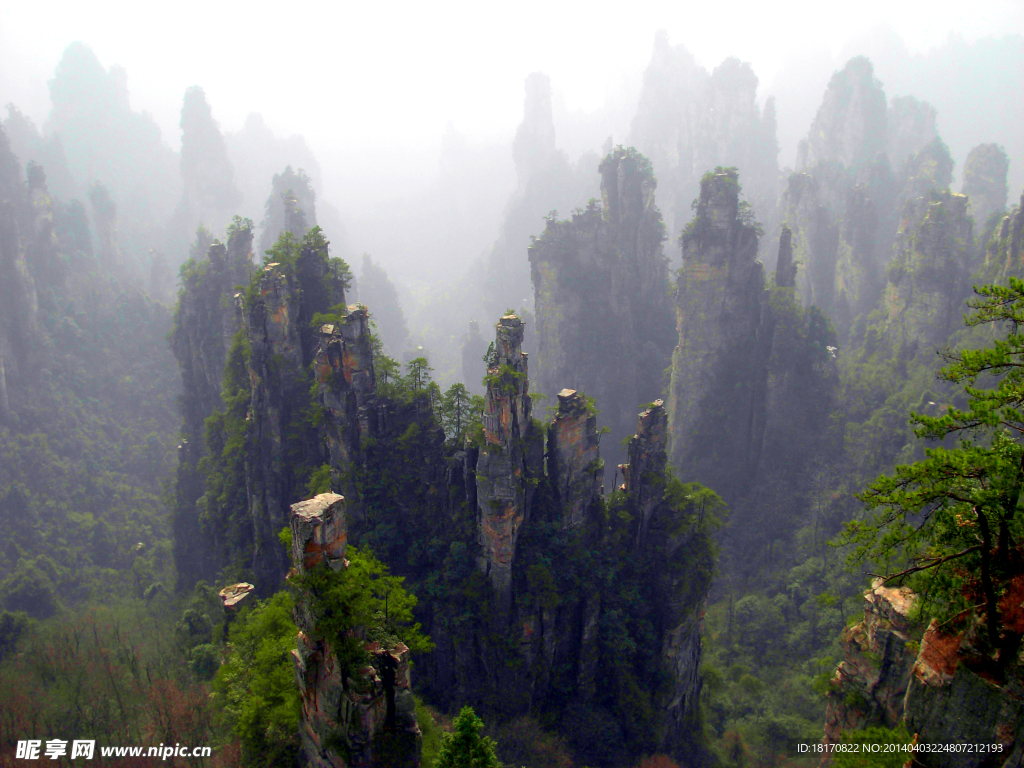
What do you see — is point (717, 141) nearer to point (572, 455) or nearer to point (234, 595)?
point (572, 455)

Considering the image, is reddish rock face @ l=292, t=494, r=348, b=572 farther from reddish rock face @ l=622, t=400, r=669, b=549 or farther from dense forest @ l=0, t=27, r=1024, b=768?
reddish rock face @ l=622, t=400, r=669, b=549

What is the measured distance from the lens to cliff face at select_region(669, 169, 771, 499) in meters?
51.2

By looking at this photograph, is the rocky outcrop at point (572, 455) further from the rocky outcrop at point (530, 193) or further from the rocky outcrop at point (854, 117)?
the rocky outcrop at point (530, 193)

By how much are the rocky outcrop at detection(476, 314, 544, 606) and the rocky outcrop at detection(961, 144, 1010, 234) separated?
213 ft

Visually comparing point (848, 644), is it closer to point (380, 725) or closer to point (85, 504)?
point (380, 725)

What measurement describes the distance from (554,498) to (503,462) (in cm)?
420

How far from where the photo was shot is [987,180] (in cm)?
6806

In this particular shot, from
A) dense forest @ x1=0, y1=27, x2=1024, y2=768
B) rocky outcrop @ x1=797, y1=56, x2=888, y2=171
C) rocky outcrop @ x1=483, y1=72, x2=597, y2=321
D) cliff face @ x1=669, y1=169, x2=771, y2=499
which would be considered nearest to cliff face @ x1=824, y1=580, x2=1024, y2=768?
dense forest @ x1=0, y1=27, x2=1024, y2=768

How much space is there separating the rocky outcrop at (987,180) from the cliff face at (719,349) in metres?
35.2

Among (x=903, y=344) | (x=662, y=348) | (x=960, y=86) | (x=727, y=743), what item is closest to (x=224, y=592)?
(x=727, y=743)

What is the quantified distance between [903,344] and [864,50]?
101 meters

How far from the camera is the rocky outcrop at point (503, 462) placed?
2850cm

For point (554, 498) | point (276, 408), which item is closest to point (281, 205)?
point (276, 408)

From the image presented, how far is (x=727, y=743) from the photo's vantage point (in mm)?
33219
